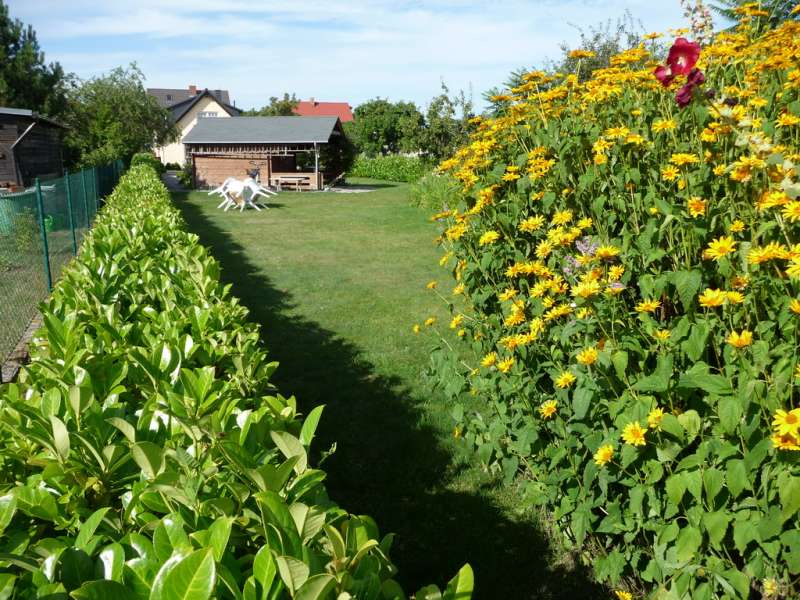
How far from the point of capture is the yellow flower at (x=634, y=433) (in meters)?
2.26

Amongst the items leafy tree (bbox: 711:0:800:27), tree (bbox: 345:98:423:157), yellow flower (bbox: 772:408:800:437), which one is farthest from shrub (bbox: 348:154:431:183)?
yellow flower (bbox: 772:408:800:437)

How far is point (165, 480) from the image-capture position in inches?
57.6

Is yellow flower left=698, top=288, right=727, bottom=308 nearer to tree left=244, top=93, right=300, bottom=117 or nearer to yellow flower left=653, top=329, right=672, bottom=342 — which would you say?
yellow flower left=653, top=329, right=672, bottom=342

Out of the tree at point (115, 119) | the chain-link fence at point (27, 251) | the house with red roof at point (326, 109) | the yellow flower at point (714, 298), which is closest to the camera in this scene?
the yellow flower at point (714, 298)

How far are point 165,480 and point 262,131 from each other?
33.2 meters

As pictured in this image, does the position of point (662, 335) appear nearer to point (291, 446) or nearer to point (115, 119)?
point (291, 446)

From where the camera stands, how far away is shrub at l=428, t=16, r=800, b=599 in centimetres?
212

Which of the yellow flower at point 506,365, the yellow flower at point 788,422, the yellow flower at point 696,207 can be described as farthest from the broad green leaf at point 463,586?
the yellow flower at point 506,365

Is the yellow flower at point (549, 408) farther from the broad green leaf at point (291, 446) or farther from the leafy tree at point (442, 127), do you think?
the leafy tree at point (442, 127)

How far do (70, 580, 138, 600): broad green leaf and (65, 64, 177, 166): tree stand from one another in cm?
3644

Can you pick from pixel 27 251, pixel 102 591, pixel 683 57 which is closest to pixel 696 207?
pixel 683 57

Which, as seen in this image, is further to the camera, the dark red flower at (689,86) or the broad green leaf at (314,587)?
the dark red flower at (689,86)

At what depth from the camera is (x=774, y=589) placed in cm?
224

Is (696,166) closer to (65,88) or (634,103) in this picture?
(634,103)
